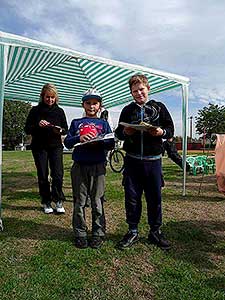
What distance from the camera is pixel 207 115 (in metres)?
52.5

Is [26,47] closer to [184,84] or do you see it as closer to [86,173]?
[86,173]

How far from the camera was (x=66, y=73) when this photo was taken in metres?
7.14

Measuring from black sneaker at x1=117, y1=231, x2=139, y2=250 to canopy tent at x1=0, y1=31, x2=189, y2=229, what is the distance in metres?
2.15

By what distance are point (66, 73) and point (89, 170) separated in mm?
4119

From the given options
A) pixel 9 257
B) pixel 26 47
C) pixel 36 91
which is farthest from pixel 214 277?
pixel 36 91

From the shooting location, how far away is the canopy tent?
13.8ft

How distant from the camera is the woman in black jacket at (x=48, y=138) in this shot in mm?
4719

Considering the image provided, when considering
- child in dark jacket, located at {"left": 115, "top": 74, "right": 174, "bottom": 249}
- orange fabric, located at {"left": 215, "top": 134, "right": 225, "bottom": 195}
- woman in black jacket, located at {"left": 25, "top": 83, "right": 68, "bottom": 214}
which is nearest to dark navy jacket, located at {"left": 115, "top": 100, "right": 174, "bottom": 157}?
child in dark jacket, located at {"left": 115, "top": 74, "right": 174, "bottom": 249}

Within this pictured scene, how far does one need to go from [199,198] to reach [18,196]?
3.33 m

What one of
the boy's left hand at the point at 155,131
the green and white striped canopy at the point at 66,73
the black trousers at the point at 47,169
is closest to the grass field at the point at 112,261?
the black trousers at the point at 47,169

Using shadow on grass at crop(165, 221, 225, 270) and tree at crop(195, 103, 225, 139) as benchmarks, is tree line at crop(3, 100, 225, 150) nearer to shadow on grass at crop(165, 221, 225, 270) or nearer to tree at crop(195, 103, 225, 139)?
tree at crop(195, 103, 225, 139)

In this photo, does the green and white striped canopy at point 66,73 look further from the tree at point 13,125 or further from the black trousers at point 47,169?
the tree at point 13,125

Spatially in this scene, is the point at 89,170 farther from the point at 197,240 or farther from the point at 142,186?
the point at 197,240

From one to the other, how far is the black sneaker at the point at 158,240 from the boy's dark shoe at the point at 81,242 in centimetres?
70
